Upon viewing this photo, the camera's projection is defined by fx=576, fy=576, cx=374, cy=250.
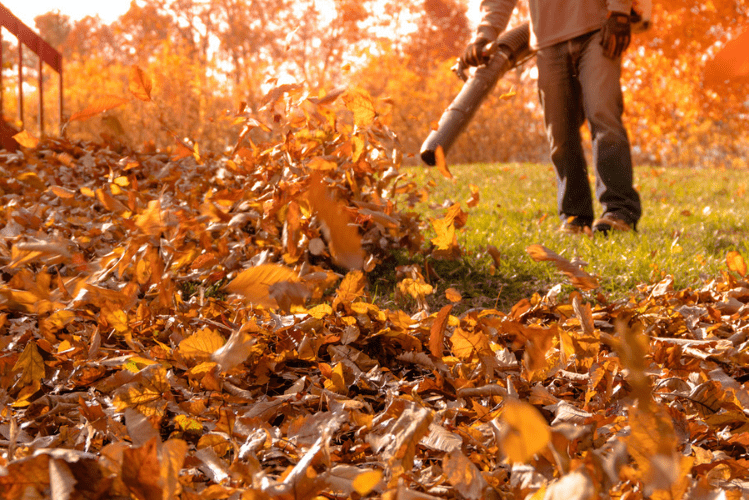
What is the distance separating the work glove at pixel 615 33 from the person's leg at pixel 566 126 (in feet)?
0.94

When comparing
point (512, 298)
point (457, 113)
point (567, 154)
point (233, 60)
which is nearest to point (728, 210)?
point (567, 154)

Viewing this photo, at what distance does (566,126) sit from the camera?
354cm

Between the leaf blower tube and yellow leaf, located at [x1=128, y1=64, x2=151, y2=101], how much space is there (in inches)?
70.2

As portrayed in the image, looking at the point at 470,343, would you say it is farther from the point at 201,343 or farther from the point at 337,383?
the point at 201,343

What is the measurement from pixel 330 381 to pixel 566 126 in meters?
2.78

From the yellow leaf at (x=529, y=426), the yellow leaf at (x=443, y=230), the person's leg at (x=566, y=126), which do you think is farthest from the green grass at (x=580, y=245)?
the yellow leaf at (x=529, y=426)

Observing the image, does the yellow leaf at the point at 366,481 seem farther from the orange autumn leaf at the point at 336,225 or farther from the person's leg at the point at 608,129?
the person's leg at the point at 608,129

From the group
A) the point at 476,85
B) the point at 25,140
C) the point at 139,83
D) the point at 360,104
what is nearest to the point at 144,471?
the point at 139,83

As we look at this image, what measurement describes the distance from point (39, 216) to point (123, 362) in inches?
61.9

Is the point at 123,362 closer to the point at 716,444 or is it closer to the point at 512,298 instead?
the point at 716,444

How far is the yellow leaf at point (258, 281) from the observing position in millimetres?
750

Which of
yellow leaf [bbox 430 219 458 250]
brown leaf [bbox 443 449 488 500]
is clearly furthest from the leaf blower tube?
brown leaf [bbox 443 449 488 500]

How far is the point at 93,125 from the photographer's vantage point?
11.3 meters

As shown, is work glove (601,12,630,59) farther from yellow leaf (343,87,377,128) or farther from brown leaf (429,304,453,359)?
brown leaf (429,304,453,359)
